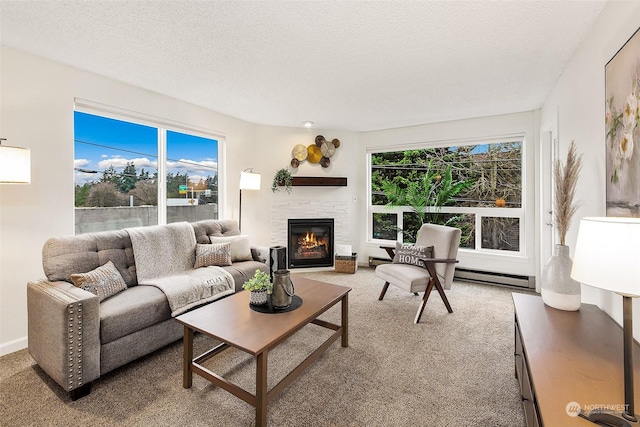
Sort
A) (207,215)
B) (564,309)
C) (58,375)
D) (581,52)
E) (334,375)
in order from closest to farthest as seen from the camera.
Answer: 1. (564,309)
2. (58,375)
3. (334,375)
4. (581,52)
5. (207,215)

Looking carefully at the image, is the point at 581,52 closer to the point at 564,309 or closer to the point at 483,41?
the point at 483,41

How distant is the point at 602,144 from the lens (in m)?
1.75

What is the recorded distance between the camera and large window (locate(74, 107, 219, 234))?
9.67 feet

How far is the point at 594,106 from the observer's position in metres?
1.89

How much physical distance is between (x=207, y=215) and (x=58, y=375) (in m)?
2.53

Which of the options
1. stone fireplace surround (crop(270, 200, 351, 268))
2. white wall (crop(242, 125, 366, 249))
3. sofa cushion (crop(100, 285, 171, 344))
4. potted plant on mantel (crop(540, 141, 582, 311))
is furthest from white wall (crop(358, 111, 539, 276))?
sofa cushion (crop(100, 285, 171, 344))

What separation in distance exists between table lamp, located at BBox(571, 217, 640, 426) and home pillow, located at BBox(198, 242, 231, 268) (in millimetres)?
2916

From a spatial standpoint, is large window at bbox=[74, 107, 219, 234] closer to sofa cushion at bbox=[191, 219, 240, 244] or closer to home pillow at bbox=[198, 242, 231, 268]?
sofa cushion at bbox=[191, 219, 240, 244]

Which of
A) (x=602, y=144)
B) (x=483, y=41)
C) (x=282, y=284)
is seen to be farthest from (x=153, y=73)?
(x=602, y=144)

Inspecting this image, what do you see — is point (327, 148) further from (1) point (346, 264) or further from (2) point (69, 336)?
(2) point (69, 336)

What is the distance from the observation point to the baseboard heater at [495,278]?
12.9 ft

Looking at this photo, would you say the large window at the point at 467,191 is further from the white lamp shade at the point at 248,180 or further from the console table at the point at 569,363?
the console table at the point at 569,363

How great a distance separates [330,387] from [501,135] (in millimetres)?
3940

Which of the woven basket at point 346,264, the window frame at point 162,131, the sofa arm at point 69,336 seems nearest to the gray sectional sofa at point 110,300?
the sofa arm at point 69,336
